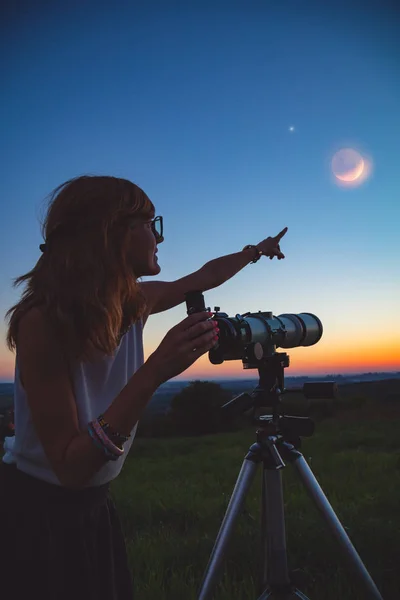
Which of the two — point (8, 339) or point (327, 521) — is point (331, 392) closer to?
point (327, 521)

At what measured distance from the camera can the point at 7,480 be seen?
1938mm

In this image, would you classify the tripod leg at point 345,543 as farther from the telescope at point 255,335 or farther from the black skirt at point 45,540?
the black skirt at point 45,540

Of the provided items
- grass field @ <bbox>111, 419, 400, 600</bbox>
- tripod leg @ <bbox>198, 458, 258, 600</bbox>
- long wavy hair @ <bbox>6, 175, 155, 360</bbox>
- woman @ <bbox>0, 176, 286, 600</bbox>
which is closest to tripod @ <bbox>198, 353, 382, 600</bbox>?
tripod leg @ <bbox>198, 458, 258, 600</bbox>

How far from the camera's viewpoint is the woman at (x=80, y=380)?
1591 mm

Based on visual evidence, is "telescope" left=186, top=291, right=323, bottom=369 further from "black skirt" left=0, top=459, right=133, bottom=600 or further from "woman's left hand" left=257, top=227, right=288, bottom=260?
"black skirt" left=0, top=459, right=133, bottom=600

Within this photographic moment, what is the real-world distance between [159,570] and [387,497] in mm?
2909

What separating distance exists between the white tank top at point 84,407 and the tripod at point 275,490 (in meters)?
1.19

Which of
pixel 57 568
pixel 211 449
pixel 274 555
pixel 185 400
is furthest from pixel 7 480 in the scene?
pixel 185 400

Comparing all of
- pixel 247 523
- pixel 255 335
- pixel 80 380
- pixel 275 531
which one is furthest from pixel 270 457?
pixel 247 523

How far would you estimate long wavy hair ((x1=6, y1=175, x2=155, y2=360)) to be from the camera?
1758 millimetres

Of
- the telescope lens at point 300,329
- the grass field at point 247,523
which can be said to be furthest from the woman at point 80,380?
the grass field at point 247,523

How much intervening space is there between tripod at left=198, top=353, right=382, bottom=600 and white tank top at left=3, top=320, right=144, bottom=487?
1.19m

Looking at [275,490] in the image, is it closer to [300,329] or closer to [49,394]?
[300,329]

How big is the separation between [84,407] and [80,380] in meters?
0.10
